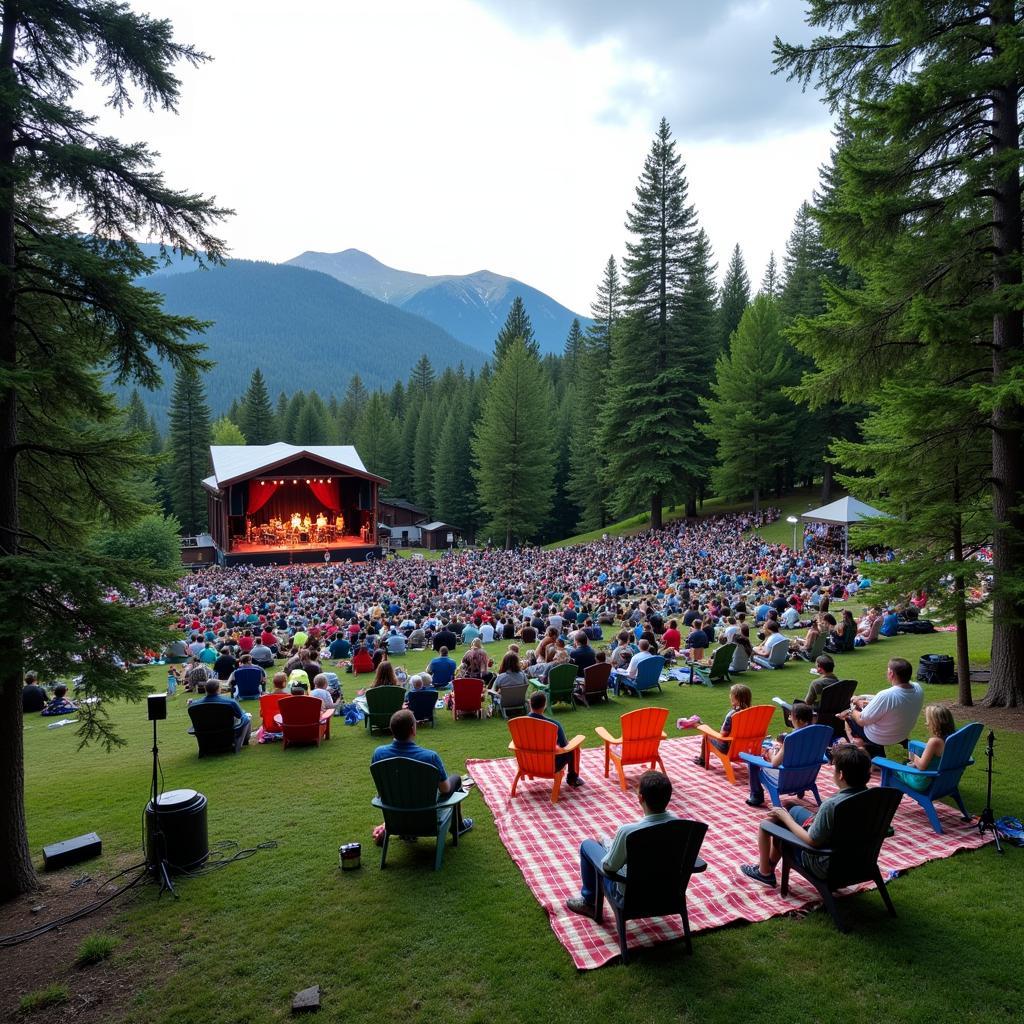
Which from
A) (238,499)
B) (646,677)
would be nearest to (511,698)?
(646,677)

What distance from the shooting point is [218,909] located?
4.63 m

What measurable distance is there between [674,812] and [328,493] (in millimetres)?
42578

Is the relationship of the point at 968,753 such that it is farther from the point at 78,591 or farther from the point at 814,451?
the point at 814,451

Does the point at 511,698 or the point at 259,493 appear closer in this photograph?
the point at 511,698

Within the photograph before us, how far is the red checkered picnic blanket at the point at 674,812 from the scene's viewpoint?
4223 mm

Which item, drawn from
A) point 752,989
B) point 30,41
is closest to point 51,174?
point 30,41

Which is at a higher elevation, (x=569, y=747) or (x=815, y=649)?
(x=569, y=747)

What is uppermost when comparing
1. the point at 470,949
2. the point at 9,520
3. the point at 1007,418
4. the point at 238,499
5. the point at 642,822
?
the point at 238,499

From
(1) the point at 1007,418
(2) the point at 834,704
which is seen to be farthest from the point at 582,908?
(1) the point at 1007,418

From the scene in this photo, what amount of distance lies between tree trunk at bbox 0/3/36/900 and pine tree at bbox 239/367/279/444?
224 feet

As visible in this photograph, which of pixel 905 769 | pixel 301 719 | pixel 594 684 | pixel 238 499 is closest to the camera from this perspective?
pixel 905 769

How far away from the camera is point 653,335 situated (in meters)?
37.8

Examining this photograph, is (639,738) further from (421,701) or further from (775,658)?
(775,658)

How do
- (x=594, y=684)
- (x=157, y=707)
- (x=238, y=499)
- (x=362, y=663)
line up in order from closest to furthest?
(x=157, y=707) < (x=594, y=684) < (x=362, y=663) < (x=238, y=499)
